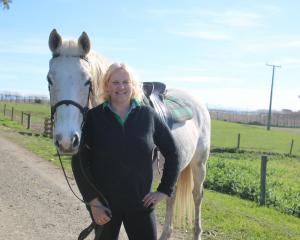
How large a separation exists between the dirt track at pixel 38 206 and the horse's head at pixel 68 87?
325 centimetres

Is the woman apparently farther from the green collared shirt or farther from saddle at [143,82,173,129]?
saddle at [143,82,173,129]

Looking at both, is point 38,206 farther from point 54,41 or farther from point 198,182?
point 54,41

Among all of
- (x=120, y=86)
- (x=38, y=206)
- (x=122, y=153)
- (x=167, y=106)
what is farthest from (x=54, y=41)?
(x=38, y=206)

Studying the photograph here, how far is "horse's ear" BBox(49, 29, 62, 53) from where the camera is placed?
3.14 m

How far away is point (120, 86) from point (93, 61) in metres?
0.38

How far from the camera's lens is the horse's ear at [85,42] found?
10.4ft

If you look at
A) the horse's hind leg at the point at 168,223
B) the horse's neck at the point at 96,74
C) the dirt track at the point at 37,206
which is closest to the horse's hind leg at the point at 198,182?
the horse's hind leg at the point at 168,223

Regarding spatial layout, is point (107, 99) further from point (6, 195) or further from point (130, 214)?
point (6, 195)

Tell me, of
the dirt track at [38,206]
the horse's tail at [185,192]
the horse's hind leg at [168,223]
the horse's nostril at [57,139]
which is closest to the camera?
the horse's nostril at [57,139]

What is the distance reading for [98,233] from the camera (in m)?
3.29

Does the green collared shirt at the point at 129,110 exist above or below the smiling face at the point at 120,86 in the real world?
below

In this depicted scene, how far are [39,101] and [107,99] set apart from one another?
82439 millimetres

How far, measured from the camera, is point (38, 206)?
24.7 feet

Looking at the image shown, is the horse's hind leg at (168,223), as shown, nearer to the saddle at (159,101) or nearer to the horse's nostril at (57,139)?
the saddle at (159,101)
